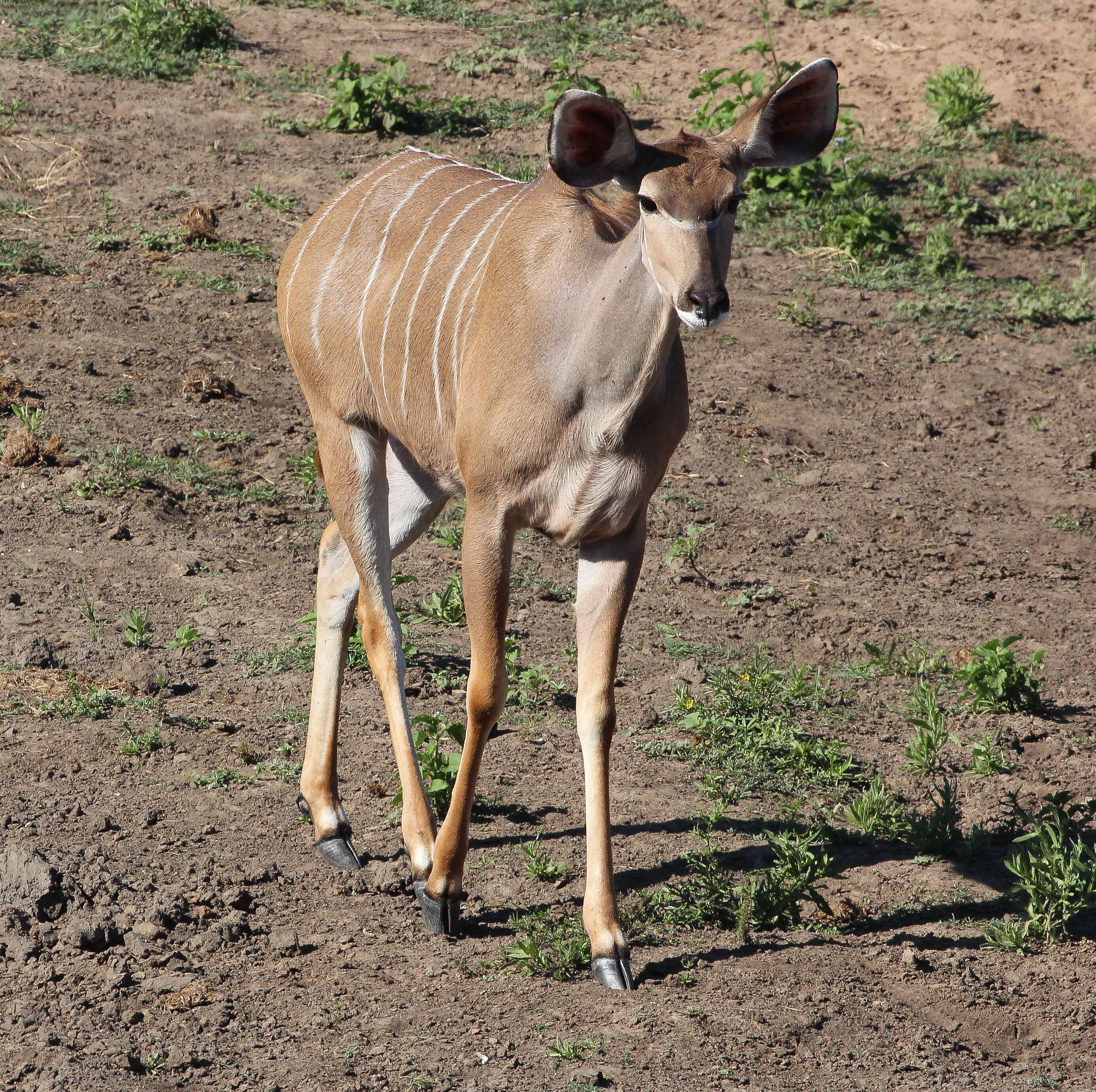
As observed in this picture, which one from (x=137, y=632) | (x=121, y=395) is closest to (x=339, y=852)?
(x=137, y=632)

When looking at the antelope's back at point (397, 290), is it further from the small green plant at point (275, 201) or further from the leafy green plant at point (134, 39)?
the leafy green plant at point (134, 39)

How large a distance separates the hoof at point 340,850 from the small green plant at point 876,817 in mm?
1574

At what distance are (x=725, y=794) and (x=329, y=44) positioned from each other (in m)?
7.85

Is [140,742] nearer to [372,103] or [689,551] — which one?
[689,551]

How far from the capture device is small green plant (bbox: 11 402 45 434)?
21.2 feet

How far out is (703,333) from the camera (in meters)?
8.20

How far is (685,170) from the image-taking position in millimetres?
3455

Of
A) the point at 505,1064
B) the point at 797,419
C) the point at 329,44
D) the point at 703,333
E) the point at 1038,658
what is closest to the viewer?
the point at 505,1064

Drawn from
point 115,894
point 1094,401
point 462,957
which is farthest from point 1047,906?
point 1094,401

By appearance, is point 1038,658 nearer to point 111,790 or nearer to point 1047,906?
point 1047,906

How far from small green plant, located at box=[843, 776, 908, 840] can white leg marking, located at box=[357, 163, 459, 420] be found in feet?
6.36

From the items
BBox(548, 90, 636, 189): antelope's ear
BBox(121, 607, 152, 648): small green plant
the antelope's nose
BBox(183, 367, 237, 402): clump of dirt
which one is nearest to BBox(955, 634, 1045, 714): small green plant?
the antelope's nose

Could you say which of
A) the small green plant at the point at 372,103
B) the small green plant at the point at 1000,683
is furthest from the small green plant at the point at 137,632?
the small green plant at the point at 372,103

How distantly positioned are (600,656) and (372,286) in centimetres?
147
